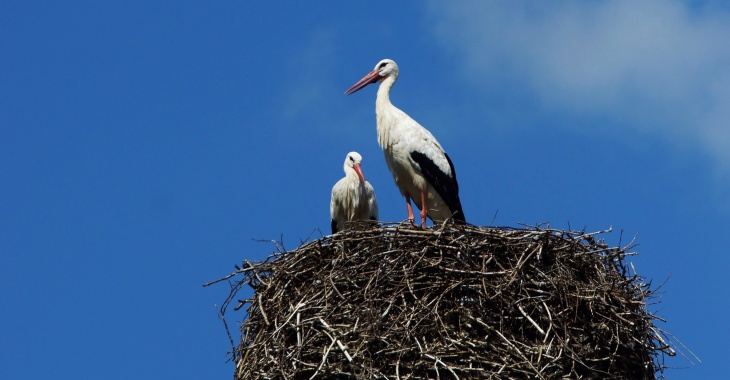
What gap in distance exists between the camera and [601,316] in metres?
8.45

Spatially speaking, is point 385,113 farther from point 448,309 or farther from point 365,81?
point 448,309

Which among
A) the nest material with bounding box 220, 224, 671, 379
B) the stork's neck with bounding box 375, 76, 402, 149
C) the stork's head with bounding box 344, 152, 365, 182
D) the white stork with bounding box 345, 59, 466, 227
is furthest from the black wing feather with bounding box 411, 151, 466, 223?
the nest material with bounding box 220, 224, 671, 379

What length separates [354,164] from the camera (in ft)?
37.0

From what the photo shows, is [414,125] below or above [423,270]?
above

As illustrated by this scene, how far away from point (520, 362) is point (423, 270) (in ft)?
3.09

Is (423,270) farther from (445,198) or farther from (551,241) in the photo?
(445,198)

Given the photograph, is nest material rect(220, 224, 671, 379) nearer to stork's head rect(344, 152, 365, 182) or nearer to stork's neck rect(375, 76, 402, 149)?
stork's neck rect(375, 76, 402, 149)

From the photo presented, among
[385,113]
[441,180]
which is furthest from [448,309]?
[385,113]

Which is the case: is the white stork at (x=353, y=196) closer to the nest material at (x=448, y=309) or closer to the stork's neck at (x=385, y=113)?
the stork's neck at (x=385, y=113)

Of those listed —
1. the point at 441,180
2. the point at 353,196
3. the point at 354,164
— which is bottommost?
the point at 441,180

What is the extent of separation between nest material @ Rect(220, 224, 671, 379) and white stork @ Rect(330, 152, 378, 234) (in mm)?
2278

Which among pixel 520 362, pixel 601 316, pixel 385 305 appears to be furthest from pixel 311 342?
pixel 601 316

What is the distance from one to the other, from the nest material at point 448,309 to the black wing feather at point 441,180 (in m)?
1.75

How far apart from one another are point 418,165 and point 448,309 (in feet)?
8.08
